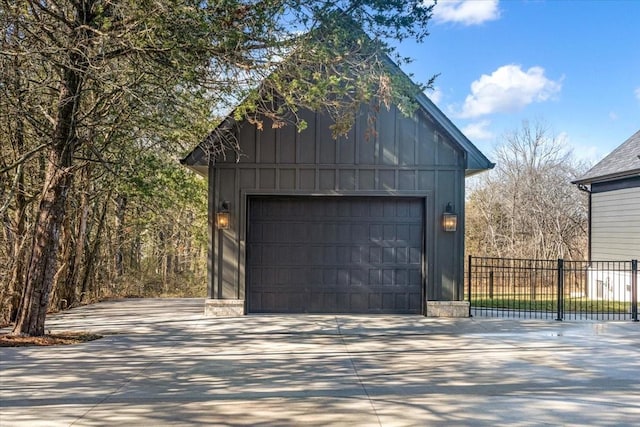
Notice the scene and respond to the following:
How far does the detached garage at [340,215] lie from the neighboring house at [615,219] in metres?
6.07

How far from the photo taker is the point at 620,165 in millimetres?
14266

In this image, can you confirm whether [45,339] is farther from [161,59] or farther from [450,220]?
[450,220]

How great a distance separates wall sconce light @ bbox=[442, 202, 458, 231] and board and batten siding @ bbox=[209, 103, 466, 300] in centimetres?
13

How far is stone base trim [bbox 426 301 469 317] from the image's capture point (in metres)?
9.59

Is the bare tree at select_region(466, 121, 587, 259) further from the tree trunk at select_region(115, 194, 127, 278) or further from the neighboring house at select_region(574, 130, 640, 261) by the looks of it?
the tree trunk at select_region(115, 194, 127, 278)

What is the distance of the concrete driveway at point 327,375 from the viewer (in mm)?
4348

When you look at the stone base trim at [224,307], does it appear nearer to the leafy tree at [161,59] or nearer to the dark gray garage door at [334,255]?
the dark gray garage door at [334,255]

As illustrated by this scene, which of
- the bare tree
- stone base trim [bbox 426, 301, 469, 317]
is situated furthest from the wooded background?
the bare tree

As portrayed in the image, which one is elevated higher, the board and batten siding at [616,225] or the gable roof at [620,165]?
the gable roof at [620,165]

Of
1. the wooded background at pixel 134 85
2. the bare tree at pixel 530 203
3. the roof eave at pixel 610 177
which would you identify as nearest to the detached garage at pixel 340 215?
the wooded background at pixel 134 85

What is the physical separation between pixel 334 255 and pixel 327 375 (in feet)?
14.4

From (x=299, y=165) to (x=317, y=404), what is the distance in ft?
18.7

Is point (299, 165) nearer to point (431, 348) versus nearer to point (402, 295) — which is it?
point (402, 295)

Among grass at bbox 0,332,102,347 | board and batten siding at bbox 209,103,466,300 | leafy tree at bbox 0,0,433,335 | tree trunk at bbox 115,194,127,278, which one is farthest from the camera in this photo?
tree trunk at bbox 115,194,127,278
